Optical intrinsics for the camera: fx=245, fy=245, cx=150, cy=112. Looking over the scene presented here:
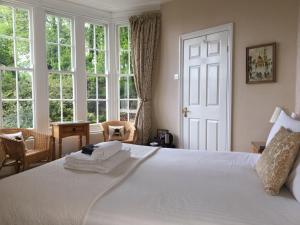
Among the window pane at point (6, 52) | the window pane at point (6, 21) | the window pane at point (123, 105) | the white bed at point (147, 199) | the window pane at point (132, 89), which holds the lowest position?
the white bed at point (147, 199)

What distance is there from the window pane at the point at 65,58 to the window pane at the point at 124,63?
1050mm

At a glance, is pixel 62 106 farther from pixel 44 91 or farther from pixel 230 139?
pixel 230 139

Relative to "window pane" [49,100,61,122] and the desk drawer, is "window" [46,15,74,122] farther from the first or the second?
the desk drawer

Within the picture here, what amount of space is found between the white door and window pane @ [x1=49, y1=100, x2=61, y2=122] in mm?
2243

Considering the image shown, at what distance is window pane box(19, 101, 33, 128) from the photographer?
3973 millimetres

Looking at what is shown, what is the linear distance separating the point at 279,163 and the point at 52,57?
400cm

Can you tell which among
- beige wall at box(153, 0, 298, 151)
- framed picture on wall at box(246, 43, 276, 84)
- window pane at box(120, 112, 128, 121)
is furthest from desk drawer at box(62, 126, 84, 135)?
framed picture on wall at box(246, 43, 276, 84)

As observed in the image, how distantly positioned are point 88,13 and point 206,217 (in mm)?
4543

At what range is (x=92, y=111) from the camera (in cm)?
492

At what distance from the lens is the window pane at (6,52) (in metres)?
3.71

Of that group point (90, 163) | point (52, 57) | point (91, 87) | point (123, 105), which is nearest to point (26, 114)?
point (52, 57)

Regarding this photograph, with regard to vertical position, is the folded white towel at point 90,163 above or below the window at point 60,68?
below

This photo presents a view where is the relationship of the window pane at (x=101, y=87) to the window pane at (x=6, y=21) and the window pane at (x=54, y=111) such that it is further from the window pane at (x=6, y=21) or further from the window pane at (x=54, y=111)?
the window pane at (x=6, y=21)

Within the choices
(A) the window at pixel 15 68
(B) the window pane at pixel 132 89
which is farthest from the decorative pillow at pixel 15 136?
(B) the window pane at pixel 132 89
